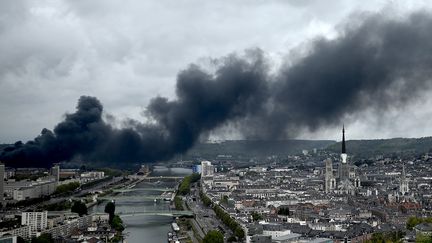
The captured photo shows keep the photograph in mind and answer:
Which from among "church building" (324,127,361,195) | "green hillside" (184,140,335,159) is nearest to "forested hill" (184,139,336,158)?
"green hillside" (184,140,335,159)

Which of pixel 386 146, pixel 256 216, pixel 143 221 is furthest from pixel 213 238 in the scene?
pixel 386 146

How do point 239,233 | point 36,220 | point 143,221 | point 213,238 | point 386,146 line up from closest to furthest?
point 213,238, point 239,233, point 36,220, point 143,221, point 386,146

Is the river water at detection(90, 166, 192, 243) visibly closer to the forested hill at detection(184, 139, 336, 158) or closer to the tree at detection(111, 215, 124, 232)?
the tree at detection(111, 215, 124, 232)

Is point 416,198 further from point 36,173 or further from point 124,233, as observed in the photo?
point 36,173

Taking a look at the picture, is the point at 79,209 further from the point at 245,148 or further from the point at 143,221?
the point at 245,148

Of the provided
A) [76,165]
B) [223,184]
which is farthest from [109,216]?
[76,165]

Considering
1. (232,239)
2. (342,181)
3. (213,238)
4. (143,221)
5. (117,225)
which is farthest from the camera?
(342,181)

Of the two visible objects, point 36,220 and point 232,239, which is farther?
point 36,220

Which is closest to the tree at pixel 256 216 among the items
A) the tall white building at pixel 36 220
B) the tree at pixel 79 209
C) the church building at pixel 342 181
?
the tree at pixel 79 209

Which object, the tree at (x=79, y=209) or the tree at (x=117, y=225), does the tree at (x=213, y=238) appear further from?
the tree at (x=79, y=209)
